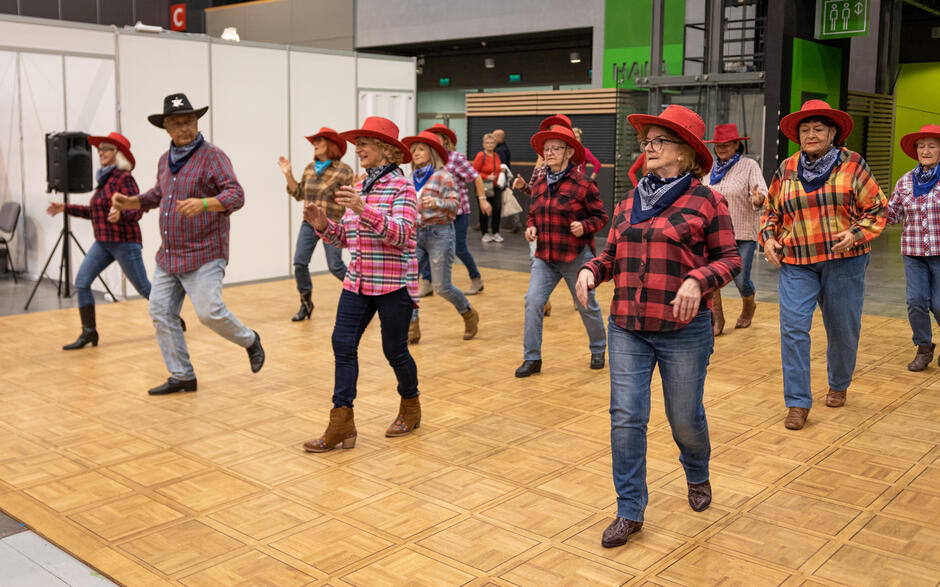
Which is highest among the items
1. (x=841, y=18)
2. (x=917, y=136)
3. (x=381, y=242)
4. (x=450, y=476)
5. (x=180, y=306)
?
(x=841, y=18)

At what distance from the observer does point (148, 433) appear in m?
4.77

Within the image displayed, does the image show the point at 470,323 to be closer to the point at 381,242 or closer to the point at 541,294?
the point at 541,294

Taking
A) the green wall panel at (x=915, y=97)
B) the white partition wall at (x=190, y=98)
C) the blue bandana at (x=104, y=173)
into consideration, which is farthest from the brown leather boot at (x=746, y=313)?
the green wall panel at (x=915, y=97)

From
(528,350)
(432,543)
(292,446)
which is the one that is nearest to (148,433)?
(292,446)

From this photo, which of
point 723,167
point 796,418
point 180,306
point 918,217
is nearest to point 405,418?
point 180,306

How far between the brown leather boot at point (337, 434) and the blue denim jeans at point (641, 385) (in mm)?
1520

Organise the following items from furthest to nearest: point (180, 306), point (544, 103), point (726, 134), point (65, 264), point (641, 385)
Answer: point (544, 103)
point (65, 264)
point (726, 134)
point (180, 306)
point (641, 385)

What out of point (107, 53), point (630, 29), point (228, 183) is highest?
point (630, 29)

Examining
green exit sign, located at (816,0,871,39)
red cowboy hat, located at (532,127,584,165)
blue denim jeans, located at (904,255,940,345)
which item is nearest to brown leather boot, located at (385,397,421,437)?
red cowboy hat, located at (532,127,584,165)

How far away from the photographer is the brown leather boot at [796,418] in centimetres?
488

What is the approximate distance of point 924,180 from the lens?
19.9ft

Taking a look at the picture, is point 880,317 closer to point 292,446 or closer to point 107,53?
point 292,446

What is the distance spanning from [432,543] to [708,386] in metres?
2.94

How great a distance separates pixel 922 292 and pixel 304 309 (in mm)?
4865
